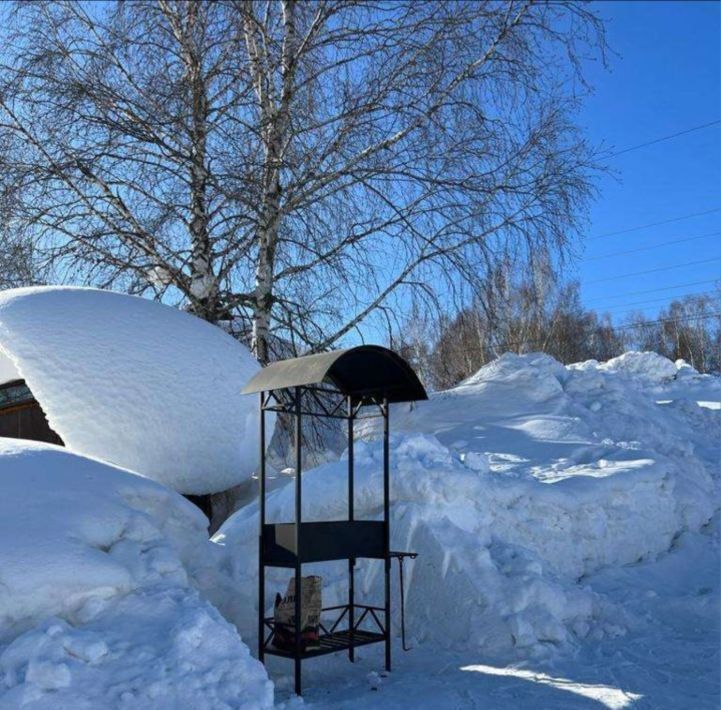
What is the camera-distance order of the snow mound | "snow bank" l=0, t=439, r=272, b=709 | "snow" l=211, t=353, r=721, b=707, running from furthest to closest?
the snow mound, "snow" l=211, t=353, r=721, b=707, "snow bank" l=0, t=439, r=272, b=709

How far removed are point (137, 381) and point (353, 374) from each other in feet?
9.11

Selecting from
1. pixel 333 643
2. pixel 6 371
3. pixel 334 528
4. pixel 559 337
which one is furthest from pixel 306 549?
pixel 559 337

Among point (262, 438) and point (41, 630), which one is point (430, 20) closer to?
point (262, 438)

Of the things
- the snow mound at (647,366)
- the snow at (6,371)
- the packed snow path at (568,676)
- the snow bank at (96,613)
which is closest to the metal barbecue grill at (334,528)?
the packed snow path at (568,676)

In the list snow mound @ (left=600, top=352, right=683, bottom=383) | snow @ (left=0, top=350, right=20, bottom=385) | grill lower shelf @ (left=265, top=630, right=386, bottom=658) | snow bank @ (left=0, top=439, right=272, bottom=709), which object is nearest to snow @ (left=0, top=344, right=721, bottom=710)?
snow bank @ (left=0, top=439, right=272, bottom=709)

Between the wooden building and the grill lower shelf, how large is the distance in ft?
17.7

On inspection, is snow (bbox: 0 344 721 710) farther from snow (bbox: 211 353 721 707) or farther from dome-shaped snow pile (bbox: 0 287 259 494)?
dome-shaped snow pile (bbox: 0 287 259 494)

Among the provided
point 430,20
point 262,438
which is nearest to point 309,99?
point 430,20

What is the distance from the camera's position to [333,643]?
5840mm

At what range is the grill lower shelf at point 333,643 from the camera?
5539mm

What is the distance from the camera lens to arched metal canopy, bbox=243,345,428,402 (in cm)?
550

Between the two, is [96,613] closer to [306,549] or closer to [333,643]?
[306,549]

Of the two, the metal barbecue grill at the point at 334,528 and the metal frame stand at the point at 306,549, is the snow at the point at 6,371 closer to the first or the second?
the metal barbecue grill at the point at 334,528

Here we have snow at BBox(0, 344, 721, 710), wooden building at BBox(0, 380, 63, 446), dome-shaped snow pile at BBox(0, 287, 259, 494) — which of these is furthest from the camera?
wooden building at BBox(0, 380, 63, 446)
